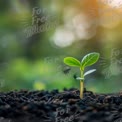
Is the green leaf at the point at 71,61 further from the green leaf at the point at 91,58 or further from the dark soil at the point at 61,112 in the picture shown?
the dark soil at the point at 61,112

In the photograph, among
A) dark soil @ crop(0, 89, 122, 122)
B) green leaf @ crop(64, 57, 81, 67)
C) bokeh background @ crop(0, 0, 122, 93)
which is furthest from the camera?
bokeh background @ crop(0, 0, 122, 93)

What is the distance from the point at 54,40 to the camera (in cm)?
189

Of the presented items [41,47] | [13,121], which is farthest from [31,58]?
[13,121]

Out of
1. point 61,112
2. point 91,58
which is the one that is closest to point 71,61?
point 91,58

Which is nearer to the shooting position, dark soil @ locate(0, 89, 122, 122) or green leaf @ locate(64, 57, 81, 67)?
dark soil @ locate(0, 89, 122, 122)

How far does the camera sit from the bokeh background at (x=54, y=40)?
5.38 ft

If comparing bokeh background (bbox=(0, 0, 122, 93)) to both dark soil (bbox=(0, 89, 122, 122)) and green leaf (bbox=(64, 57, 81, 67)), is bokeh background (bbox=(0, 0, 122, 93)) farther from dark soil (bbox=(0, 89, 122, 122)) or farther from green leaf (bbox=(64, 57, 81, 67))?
dark soil (bbox=(0, 89, 122, 122))

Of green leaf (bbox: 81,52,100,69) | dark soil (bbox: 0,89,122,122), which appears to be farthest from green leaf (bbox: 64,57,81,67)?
dark soil (bbox: 0,89,122,122)

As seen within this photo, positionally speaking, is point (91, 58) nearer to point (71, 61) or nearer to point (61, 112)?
point (71, 61)

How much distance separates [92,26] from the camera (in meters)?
1.79

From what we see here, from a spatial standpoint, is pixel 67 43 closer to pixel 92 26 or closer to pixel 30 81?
pixel 92 26

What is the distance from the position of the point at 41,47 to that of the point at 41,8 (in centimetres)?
24

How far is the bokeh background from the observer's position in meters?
1.64

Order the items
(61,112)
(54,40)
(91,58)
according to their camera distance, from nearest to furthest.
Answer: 1. (61,112)
2. (91,58)
3. (54,40)
